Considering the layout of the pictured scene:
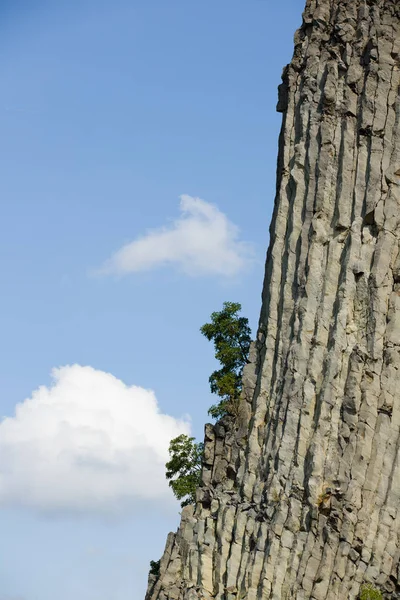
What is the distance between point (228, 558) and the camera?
61281 mm

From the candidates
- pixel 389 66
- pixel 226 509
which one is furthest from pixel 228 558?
pixel 389 66

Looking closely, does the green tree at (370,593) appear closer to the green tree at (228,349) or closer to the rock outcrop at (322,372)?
the rock outcrop at (322,372)

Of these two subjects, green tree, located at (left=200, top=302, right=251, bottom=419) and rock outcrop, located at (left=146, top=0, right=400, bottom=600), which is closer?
rock outcrop, located at (left=146, top=0, right=400, bottom=600)

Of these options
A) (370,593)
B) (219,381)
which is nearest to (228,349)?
(219,381)

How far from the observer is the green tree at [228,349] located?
73.7m

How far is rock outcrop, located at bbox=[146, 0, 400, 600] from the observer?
5934 centimetres

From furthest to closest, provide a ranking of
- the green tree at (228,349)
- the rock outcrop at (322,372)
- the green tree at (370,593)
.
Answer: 1. the green tree at (228,349)
2. the rock outcrop at (322,372)
3. the green tree at (370,593)

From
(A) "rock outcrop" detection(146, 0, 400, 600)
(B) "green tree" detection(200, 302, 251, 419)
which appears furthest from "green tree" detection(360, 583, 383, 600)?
(B) "green tree" detection(200, 302, 251, 419)

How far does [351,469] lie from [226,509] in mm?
6647

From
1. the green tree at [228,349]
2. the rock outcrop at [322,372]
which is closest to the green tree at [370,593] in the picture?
the rock outcrop at [322,372]

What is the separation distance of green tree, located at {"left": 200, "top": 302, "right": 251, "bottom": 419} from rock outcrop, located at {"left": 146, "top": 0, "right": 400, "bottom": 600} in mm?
6507

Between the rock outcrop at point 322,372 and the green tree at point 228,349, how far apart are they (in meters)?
6.51

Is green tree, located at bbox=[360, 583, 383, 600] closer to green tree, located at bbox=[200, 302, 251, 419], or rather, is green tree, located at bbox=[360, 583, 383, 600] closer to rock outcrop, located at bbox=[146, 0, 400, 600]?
rock outcrop, located at bbox=[146, 0, 400, 600]

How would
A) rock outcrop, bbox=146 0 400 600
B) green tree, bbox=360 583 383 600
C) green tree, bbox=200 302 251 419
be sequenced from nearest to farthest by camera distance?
green tree, bbox=360 583 383 600 < rock outcrop, bbox=146 0 400 600 < green tree, bbox=200 302 251 419
